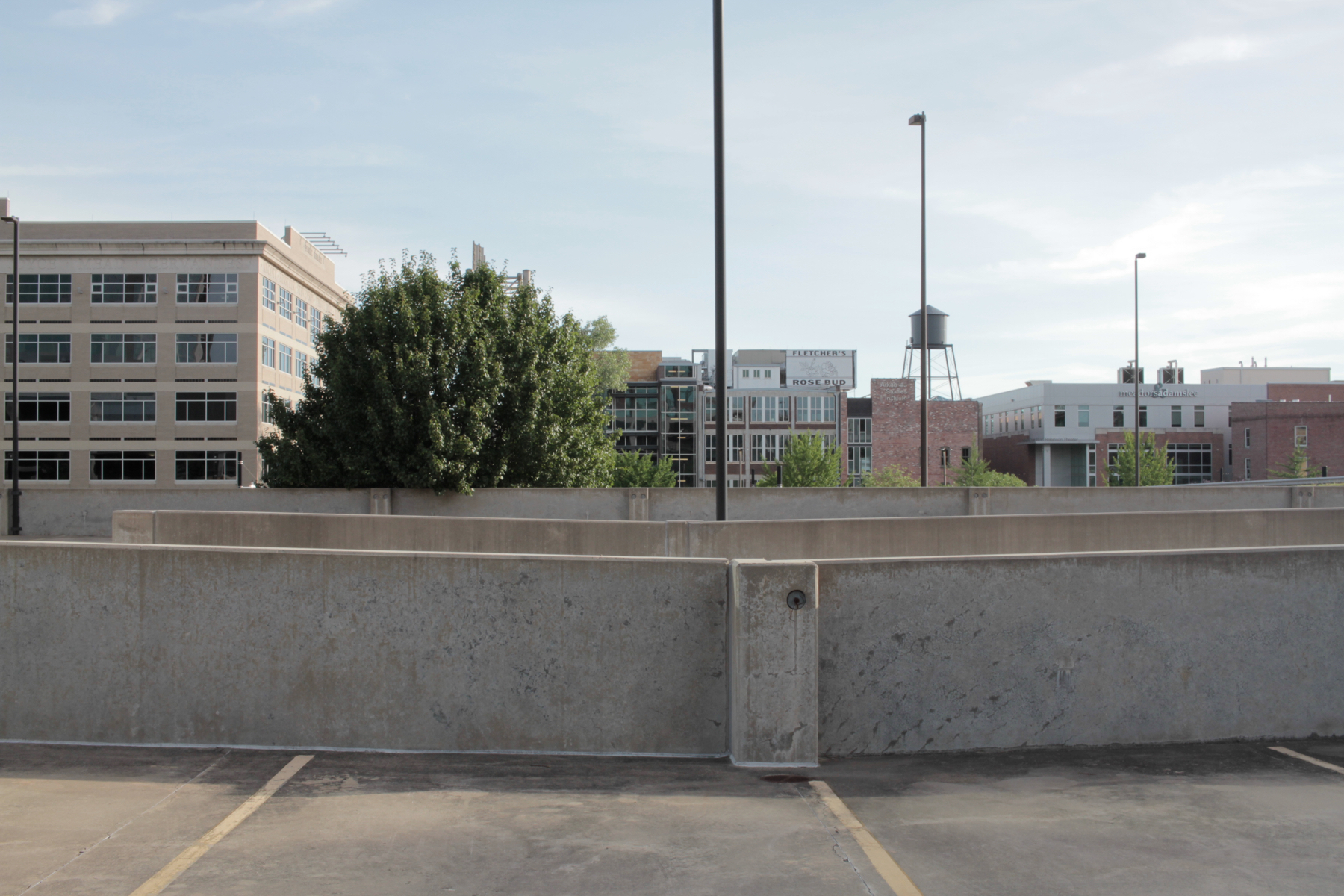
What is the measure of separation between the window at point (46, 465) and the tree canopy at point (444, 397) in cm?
4775

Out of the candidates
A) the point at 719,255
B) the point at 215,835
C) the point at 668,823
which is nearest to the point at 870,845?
the point at 668,823

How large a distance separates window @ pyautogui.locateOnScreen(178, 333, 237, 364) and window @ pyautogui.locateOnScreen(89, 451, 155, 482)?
731 cm

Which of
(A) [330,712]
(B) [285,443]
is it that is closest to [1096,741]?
(A) [330,712]

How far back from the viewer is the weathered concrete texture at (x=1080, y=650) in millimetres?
6367

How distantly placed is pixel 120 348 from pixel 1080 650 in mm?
77241

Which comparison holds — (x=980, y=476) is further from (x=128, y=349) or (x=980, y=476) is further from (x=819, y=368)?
(x=128, y=349)

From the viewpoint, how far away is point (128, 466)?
70.7 meters

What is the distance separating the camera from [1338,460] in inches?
3388

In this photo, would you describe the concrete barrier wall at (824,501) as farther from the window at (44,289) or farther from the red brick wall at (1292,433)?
the red brick wall at (1292,433)

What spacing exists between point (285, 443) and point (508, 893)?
29.7 meters

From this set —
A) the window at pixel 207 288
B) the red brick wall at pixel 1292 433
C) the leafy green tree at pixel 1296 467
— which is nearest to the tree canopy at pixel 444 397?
the window at pixel 207 288

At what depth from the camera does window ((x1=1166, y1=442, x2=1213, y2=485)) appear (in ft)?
316

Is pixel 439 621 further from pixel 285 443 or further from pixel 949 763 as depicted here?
pixel 285 443

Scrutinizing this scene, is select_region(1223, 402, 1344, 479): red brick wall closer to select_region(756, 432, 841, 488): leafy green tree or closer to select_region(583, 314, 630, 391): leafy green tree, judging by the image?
select_region(756, 432, 841, 488): leafy green tree
